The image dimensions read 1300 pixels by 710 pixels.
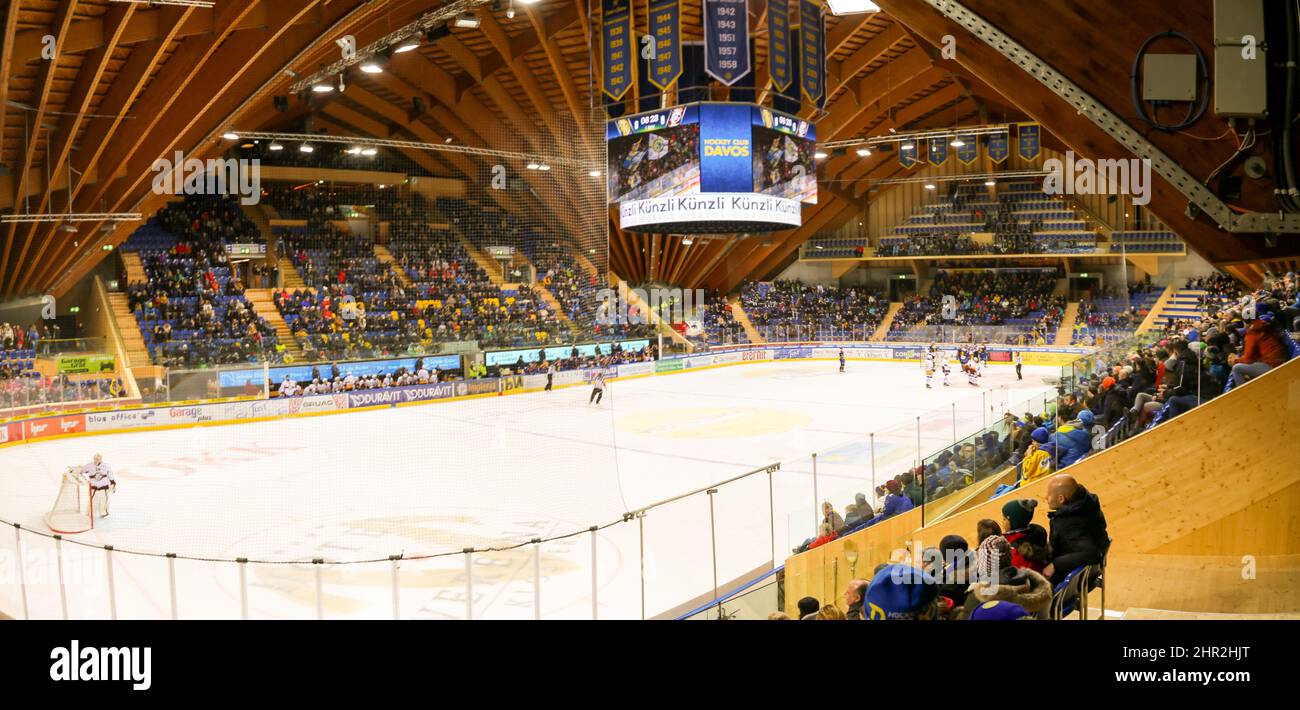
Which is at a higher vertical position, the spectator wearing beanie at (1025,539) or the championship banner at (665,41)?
the championship banner at (665,41)

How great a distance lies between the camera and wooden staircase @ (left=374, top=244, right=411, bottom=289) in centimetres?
2952

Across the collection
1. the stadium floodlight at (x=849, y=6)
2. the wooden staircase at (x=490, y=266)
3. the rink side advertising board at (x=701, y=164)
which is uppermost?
the stadium floodlight at (x=849, y=6)

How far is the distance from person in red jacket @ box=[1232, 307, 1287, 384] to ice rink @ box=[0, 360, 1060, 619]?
4076 mm

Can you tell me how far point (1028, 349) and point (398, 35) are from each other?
29.6m

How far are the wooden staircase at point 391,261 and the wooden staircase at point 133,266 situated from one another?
7.56 metres

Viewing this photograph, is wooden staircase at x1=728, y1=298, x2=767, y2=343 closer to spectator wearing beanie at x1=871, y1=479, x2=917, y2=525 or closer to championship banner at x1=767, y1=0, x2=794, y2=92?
championship banner at x1=767, y1=0, x2=794, y2=92

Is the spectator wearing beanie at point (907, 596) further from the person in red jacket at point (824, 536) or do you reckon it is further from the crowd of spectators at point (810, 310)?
the crowd of spectators at point (810, 310)

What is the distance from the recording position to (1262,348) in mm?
7016

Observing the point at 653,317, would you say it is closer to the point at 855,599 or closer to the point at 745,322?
the point at 745,322

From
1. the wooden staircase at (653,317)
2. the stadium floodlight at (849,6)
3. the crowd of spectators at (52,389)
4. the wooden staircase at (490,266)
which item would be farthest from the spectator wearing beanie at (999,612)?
the wooden staircase at (653,317)

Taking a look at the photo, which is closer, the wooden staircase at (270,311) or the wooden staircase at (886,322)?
the wooden staircase at (270,311)
